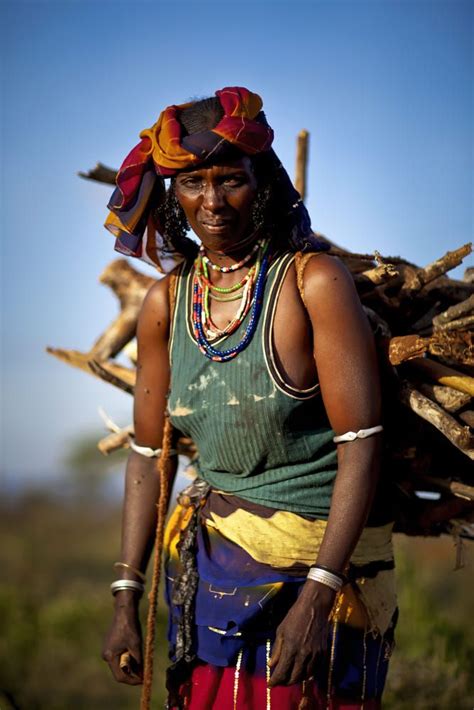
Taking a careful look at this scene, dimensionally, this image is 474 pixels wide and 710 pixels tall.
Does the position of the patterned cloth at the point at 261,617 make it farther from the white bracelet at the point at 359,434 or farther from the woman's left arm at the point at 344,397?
the white bracelet at the point at 359,434

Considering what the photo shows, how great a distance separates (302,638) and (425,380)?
1030mm

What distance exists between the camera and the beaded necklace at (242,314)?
3166 millimetres

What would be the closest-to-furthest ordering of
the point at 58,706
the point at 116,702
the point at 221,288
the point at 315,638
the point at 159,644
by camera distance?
the point at 315,638
the point at 221,288
the point at 159,644
the point at 58,706
the point at 116,702

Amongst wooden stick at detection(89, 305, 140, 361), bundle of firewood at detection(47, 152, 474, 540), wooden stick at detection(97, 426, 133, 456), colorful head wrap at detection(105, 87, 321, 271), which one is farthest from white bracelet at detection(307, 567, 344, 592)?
wooden stick at detection(89, 305, 140, 361)

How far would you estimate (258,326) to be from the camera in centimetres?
316

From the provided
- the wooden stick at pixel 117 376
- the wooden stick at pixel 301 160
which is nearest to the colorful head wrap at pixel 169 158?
the wooden stick at pixel 117 376

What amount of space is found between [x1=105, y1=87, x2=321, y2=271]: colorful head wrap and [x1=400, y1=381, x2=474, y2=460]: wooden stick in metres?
0.60

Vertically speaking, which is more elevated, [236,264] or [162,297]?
[236,264]

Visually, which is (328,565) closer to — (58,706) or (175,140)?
(175,140)

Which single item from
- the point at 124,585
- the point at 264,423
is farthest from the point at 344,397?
the point at 124,585

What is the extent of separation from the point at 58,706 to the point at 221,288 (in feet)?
23.9

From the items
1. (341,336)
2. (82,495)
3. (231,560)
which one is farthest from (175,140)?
(82,495)

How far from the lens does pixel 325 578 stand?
2.93 meters

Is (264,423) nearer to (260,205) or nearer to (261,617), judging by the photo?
(261,617)
